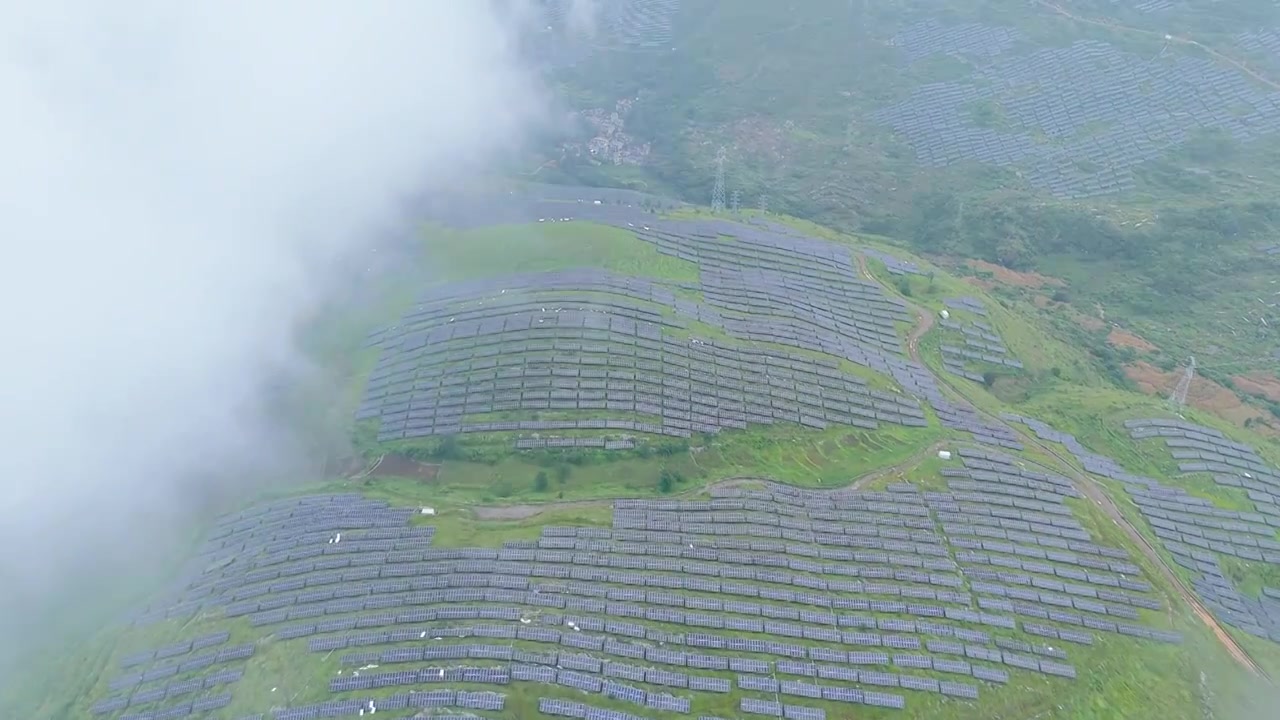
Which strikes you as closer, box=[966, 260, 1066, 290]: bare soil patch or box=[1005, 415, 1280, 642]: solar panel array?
box=[1005, 415, 1280, 642]: solar panel array

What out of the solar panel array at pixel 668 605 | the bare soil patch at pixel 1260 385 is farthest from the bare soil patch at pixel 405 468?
the bare soil patch at pixel 1260 385

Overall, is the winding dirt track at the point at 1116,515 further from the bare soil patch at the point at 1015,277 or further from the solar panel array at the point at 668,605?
→ the bare soil patch at the point at 1015,277

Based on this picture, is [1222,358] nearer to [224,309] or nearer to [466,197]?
[466,197]

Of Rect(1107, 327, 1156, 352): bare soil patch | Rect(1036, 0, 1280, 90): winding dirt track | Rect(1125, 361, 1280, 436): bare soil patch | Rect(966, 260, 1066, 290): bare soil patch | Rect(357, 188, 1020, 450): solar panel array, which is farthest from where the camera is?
Rect(1036, 0, 1280, 90): winding dirt track

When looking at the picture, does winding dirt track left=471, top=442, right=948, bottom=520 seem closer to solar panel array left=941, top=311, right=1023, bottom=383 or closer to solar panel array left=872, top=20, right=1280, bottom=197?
solar panel array left=941, top=311, right=1023, bottom=383

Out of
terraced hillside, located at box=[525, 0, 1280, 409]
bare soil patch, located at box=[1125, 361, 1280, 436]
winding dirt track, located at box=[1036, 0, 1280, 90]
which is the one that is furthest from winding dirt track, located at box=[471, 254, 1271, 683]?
winding dirt track, located at box=[1036, 0, 1280, 90]

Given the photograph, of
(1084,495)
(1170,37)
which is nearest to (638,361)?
(1084,495)

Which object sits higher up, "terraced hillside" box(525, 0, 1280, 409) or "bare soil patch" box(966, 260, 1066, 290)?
"terraced hillside" box(525, 0, 1280, 409)
